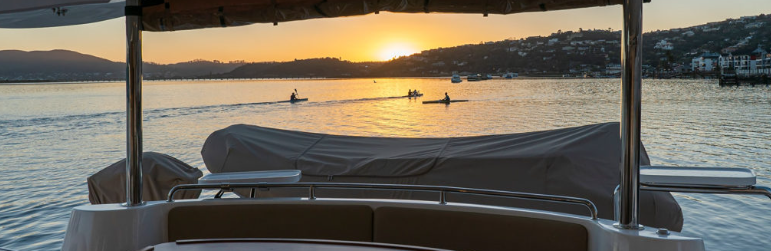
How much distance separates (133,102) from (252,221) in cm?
63

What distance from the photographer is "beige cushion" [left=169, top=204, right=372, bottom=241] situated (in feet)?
7.36

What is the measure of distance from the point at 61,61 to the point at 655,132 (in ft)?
144

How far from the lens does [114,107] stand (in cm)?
3650

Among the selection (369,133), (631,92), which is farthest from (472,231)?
(369,133)

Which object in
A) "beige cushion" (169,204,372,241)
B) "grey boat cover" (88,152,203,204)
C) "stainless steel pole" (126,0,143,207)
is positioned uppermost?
"stainless steel pole" (126,0,143,207)

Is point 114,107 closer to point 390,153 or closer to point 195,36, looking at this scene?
point 195,36

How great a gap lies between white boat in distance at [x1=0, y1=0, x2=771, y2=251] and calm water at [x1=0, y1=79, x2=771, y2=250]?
5.30 metres

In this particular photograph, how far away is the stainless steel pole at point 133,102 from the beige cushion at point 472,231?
922 mm

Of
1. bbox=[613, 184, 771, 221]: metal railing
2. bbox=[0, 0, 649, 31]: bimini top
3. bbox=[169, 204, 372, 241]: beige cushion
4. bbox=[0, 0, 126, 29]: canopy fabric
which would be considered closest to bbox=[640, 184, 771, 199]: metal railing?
bbox=[613, 184, 771, 221]: metal railing

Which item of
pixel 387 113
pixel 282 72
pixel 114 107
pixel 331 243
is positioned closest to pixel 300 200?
pixel 331 243

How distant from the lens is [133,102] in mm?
2186

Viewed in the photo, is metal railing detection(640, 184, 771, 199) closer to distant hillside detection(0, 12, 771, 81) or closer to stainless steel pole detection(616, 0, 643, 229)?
stainless steel pole detection(616, 0, 643, 229)

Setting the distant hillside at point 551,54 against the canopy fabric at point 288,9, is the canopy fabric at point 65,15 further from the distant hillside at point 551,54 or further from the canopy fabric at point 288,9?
the distant hillside at point 551,54

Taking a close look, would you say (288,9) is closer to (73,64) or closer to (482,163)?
(482,163)
